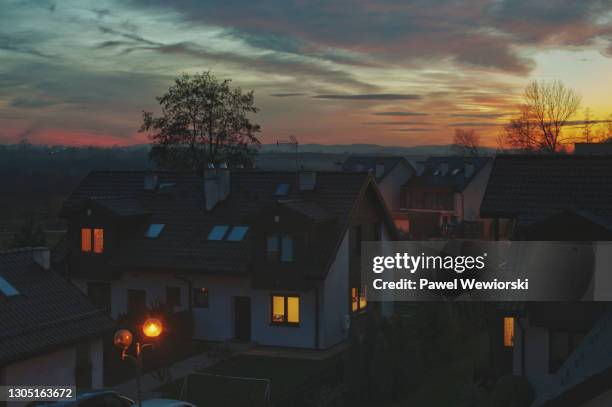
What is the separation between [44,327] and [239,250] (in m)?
11.7

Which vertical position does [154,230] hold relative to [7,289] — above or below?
above

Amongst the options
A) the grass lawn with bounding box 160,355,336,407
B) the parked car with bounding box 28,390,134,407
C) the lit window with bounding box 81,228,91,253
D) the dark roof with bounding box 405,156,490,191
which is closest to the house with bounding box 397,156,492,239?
the dark roof with bounding box 405,156,490,191

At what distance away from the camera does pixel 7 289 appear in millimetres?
22562

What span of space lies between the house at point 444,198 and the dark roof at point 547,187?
144 feet

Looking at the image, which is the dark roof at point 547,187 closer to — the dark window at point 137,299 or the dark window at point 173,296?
the dark window at point 173,296

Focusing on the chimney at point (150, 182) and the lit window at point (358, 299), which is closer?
the lit window at point (358, 299)

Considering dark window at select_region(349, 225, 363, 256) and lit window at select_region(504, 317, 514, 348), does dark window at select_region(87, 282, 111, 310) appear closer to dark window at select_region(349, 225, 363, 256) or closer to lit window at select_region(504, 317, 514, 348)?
dark window at select_region(349, 225, 363, 256)

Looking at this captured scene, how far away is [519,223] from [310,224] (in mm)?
9156

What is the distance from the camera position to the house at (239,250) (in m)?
31.5

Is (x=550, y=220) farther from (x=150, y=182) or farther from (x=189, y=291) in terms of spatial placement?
(x=150, y=182)

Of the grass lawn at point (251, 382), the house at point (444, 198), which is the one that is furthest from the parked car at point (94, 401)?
the house at point (444, 198)

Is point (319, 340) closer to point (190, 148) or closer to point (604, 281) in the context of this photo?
point (604, 281)

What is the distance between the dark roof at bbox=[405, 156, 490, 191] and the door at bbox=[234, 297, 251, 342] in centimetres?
4743

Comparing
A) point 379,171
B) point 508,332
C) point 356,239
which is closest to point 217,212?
point 356,239
